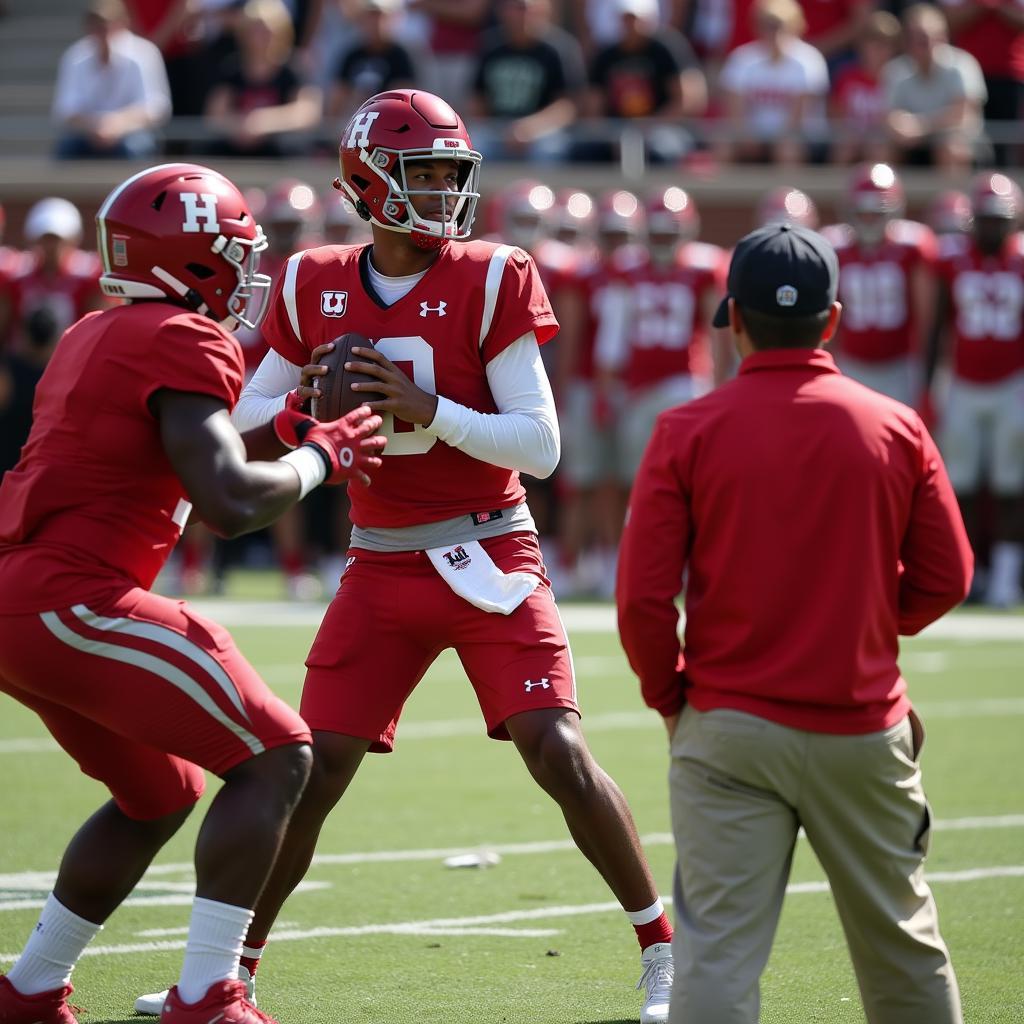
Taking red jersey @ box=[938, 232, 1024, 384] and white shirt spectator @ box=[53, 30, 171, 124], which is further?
white shirt spectator @ box=[53, 30, 171, 124]

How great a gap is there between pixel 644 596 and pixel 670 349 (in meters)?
9.95

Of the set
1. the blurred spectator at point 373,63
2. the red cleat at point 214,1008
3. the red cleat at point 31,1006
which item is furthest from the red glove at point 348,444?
the blurred spectator at point 373,63

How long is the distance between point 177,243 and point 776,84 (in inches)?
478

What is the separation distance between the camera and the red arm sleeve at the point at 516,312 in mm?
4566

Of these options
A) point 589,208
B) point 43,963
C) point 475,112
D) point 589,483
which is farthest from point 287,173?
point 43,963

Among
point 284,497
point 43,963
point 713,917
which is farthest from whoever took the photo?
point 43,963

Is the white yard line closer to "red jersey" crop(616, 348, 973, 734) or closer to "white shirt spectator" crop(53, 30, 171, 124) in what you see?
"red jersey" crop(616, 348, 973, 734)

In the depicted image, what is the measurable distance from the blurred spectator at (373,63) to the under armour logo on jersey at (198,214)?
11538 millimetres

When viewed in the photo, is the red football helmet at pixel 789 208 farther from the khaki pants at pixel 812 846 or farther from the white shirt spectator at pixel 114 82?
the khaki pants at pixel 812 846

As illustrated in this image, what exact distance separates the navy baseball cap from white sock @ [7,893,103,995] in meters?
1.99

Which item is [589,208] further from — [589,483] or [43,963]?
[43,963]

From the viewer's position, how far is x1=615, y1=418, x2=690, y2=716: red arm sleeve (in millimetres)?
3518

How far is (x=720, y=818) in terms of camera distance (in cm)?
348

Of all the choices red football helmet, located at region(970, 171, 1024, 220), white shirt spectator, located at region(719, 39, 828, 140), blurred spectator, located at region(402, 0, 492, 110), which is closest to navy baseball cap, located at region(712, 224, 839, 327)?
red football helmet, located at region(970, 171, 1024, 220)
